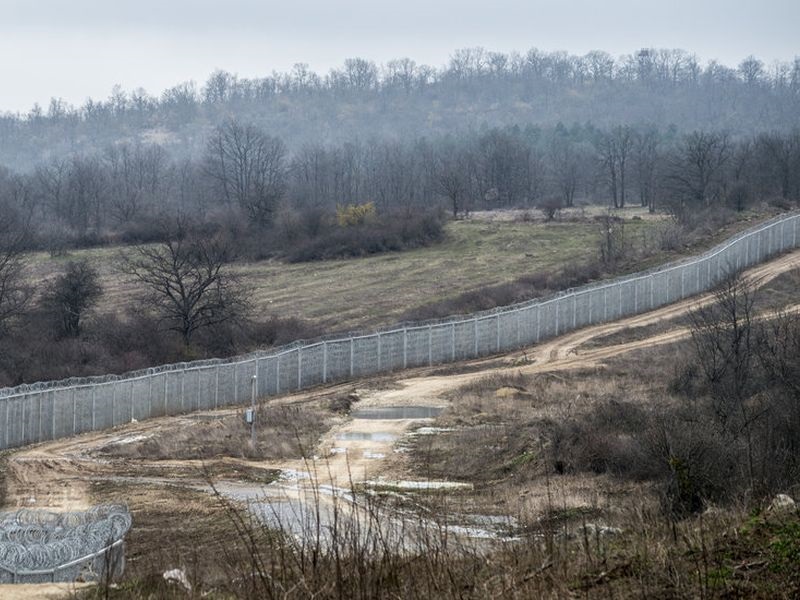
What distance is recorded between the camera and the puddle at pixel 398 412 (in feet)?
131

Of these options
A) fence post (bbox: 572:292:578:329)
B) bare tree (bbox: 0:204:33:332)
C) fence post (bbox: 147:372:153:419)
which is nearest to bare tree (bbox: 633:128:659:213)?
fence post (bbox: 572:292:578:329)

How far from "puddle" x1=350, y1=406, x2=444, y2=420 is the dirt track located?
32.1 inches

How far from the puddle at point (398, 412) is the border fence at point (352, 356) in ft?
17.0

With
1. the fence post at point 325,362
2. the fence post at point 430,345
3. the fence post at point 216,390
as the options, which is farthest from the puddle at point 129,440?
the fence post at point 430,345

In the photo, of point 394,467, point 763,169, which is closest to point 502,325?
point 394,467

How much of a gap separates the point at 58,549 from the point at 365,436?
19.4m

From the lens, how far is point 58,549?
16.9 m

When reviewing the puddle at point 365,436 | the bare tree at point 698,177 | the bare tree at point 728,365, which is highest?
the bare tree at point 698,177

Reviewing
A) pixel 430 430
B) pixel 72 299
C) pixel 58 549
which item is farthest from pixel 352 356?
pixel 58 549

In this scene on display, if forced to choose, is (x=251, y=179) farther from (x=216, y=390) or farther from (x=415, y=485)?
(x=415, y=485)

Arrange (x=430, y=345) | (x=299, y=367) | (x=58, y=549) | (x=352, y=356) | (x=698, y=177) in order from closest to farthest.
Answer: (x=58, y=549), (x=299, y=367), (x=352, y=356), (x=430, y=345), (x=698, y=177)

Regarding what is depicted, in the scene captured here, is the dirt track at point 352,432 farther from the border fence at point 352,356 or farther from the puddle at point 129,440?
the border fence at point 352,356

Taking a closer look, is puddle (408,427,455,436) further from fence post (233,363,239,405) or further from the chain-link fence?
the chain-link fence

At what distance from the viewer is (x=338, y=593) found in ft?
26.2
